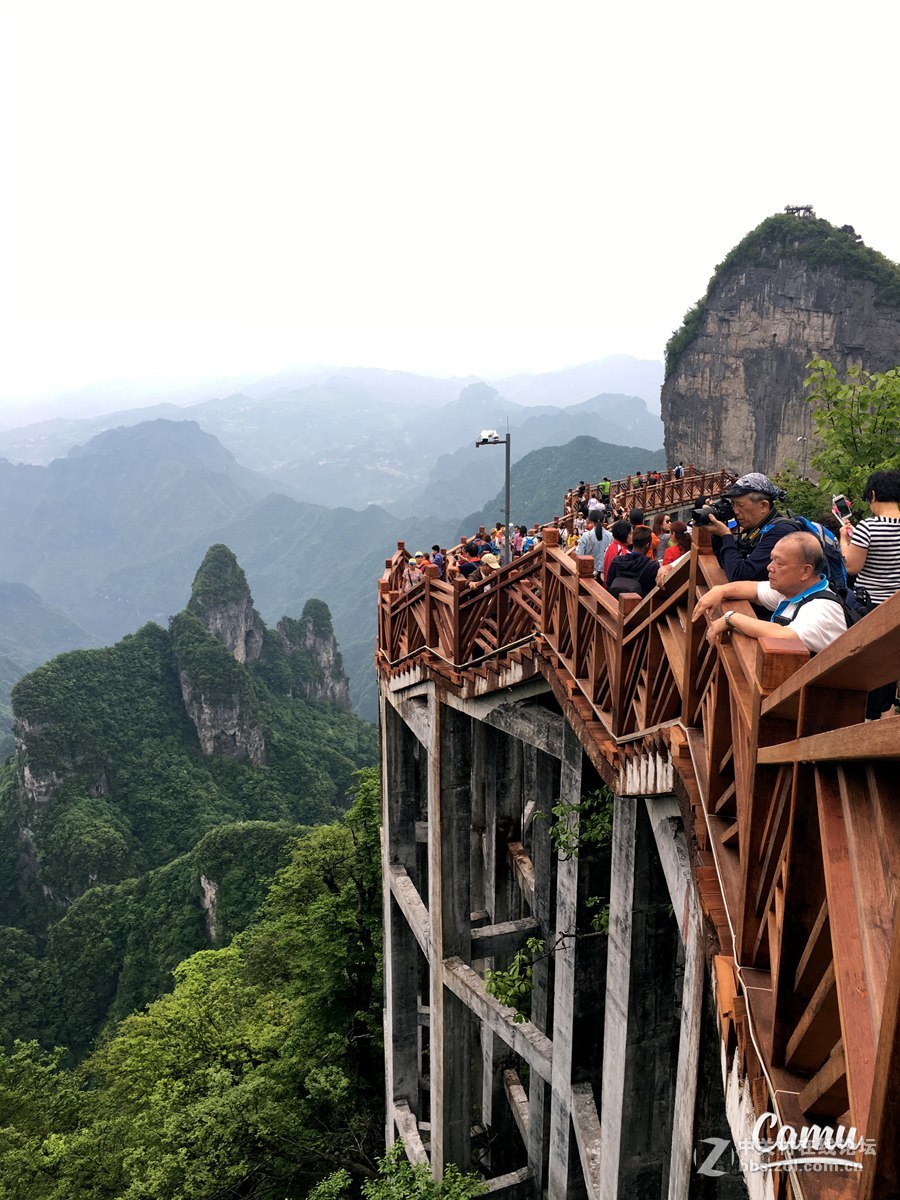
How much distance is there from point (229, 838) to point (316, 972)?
26408 millimetres

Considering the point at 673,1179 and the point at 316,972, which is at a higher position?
the point at 673,1179

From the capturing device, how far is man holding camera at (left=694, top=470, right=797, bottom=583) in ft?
12.8

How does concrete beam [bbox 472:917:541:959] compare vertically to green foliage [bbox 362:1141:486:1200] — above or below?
above

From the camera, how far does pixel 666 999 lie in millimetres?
5734

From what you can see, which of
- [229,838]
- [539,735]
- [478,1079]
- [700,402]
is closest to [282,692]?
[229,838]

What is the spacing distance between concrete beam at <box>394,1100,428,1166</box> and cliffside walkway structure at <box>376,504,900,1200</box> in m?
0.05

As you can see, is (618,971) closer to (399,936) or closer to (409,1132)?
(399,936)

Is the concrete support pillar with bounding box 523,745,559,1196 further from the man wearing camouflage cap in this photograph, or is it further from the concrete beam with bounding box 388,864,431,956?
the man wearing camouflage cap

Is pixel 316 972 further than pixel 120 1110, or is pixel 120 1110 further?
pixel 120 1110

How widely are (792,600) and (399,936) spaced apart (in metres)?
11.1

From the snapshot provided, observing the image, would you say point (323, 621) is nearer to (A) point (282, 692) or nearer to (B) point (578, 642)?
(A) point (282, 692)

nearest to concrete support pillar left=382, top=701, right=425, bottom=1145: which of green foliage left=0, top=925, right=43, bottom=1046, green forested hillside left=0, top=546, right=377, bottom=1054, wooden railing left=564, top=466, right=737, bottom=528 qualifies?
wooden railing left=564, top=466, right=737, bottom=528

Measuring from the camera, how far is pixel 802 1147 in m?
2.13

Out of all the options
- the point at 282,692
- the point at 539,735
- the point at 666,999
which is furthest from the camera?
the point at 282,692
